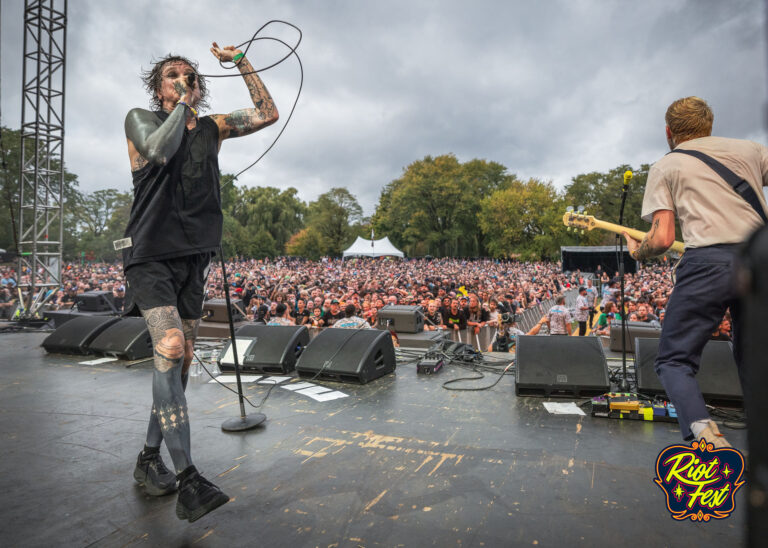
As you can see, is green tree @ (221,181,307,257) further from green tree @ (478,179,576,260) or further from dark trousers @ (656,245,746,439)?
dark trousers @ (656,245,746,439)

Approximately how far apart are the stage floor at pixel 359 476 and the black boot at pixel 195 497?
0.10m

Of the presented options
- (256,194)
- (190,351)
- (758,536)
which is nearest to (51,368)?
(190,351)

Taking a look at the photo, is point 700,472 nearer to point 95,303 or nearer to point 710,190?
point 710,190

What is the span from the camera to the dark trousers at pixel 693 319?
1.85 m

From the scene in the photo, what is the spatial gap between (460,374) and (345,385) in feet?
4.05

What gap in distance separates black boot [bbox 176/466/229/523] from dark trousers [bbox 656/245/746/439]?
1877 mm

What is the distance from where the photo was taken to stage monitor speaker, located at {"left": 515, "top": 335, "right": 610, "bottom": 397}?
404 centimetres

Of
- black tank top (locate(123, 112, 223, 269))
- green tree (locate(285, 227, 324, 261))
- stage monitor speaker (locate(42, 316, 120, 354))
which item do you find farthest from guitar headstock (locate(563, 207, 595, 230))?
green tree (locate(285, 227, 324, 261))

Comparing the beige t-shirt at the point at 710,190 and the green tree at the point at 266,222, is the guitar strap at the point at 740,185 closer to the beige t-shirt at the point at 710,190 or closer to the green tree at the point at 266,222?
the beige t-shirt at the point at 710,190

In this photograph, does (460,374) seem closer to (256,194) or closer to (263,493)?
(263,493)

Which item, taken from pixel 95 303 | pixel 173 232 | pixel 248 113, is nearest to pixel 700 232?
pixel 248 113

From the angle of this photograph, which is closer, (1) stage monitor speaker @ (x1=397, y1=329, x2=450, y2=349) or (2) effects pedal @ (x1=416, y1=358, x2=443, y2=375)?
(2) effects pedal @ (x1=416, y1=358, x2=443, y2=375)

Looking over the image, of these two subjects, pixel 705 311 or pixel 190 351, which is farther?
pixel 190 351

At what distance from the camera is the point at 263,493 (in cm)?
222
